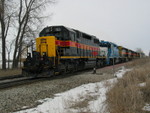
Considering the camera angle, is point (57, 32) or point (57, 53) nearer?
point (57, 53)

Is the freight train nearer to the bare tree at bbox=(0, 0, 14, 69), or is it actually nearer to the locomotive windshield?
the locomotive windshield

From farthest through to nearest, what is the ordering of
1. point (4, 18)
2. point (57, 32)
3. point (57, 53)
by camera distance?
point (4, 18)
point (57, 32)
point (57, 53)

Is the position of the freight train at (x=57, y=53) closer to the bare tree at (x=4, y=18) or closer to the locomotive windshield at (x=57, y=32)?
the locomotive windshield at (x=57, y=32)

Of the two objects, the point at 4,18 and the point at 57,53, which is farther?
the point at 4,18

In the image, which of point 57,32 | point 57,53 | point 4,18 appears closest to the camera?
point 57,53

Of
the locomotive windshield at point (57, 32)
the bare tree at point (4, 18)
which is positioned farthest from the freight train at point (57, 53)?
the bare tree at point (4, 18)

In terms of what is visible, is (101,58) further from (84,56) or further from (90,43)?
(84,56)

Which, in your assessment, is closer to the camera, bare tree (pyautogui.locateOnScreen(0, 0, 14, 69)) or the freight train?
the freight train

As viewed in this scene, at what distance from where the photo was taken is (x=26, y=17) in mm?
25625

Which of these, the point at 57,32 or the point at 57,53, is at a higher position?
the point at 57,32

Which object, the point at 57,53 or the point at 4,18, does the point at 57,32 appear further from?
the point at 4,18

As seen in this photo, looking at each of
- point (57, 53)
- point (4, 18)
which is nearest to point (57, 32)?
point (57, 53)

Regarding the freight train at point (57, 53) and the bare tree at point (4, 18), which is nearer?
the freight train at point (57, 53)

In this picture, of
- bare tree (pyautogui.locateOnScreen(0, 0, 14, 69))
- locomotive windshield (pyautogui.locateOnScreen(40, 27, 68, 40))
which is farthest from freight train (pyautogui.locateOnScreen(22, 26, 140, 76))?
bare tree (pyautogui.locateOnScreen(0, 0, 14, 69))
